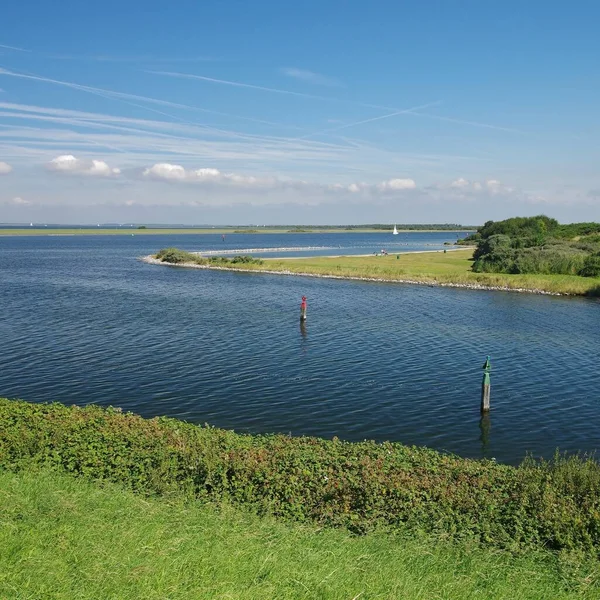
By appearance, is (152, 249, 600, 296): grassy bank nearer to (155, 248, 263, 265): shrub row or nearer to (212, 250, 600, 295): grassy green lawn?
(212, 250, 600, 295): grassy green lawn

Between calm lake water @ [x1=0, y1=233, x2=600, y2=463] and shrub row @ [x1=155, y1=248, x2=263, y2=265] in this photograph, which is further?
shrub row @ [x1=155, y1=248, x2=263, y2=265]

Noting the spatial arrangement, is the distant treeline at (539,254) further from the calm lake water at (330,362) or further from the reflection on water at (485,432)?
the reflection on water at (485,432)

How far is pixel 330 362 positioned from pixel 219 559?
26357 millimetres

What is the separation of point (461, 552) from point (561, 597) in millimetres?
2107

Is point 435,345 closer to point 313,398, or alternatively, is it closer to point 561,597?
point 313,398

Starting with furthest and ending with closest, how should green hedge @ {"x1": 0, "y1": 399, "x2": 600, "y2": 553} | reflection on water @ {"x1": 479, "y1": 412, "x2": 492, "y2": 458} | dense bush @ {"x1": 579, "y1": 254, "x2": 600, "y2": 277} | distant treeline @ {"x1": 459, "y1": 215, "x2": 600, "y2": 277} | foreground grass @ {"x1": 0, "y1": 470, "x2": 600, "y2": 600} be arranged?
distant treeline @ {"x1": 459, "y1": 215, "x2": 600, "y2": 277} → dense bush @ {"x1": 579, "y1": 254, "x2": 600, "y2": 277} → reflection on water @ {"x1": 479, "y1": 412, "x2": 492, "y2": 458} → green hedge @ {"x1": 0, "y1": 399, "x2": 600, "y2": 553} → foreground grass @ {"x1": 0, "y1": 470, "x2": 600, "y2": 600}

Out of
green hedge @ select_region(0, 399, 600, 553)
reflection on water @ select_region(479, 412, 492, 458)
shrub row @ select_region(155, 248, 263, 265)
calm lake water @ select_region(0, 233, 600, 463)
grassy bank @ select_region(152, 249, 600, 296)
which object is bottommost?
reflection on water @ select_region(479, 412, 492, 458)

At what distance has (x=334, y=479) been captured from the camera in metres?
14.3

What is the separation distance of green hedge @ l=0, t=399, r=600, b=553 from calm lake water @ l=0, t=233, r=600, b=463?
25.3ft

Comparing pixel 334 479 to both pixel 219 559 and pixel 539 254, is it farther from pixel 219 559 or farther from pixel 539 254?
pixel 539 254

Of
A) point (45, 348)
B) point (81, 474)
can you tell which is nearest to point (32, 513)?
point (81, 474)

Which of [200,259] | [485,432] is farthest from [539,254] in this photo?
[485,432]

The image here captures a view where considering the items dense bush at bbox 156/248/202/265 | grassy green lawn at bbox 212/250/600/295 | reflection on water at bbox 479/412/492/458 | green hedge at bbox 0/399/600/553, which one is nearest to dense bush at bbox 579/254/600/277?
grassy green lawn at bbox 212/250/600/295

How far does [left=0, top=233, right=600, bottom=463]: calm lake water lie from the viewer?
25.7 metres
